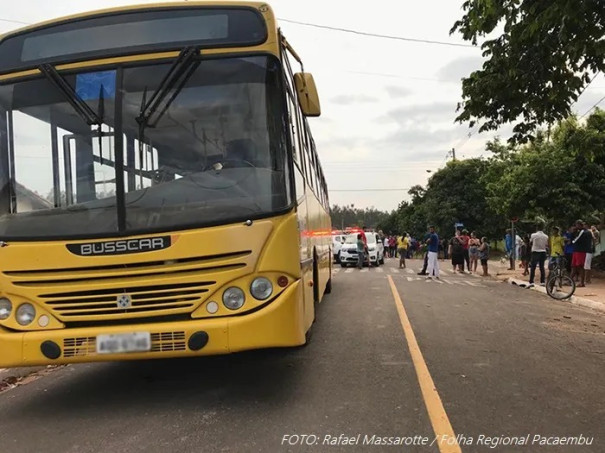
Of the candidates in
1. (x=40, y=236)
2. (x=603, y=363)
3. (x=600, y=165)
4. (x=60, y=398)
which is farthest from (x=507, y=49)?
(x=600, y=165)

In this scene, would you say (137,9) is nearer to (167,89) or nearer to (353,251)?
(167,89)

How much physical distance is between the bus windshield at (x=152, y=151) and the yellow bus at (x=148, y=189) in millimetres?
12

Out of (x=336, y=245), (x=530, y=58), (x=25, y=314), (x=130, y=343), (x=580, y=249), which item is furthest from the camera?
(x=336, y=245)

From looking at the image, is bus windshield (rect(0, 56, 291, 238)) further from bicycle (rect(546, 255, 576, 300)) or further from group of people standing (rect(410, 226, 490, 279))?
group of people standing (rect(410, 226, 490, 279))

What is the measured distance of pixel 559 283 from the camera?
45.9 feet

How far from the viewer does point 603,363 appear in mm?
6727

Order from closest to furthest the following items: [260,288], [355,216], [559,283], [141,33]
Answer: [260,288] < [141,33] < [559,283] < [355,216]

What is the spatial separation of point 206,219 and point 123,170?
0.86 meters

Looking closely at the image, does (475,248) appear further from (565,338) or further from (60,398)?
(60,398)

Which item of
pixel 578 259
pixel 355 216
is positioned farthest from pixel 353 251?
pixel 355 216

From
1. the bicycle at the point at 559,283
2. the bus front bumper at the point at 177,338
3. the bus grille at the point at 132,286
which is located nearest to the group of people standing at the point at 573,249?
the bicycle at the point at 559,283

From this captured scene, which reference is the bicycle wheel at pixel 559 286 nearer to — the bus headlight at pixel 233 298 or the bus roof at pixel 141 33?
the bus headlight at pixel 233 298

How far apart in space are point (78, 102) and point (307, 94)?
2.14m

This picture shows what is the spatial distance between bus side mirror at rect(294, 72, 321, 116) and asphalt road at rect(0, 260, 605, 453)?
107 inches
